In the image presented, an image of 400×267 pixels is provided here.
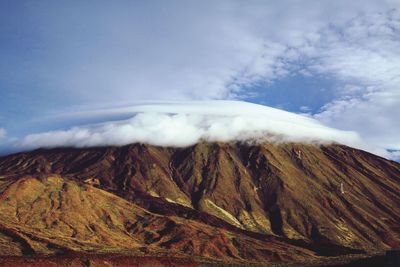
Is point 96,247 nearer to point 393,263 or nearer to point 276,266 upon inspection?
point 276,266

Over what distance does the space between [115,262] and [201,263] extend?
36.0 meters

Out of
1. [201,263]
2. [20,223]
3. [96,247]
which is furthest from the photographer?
[20,223]

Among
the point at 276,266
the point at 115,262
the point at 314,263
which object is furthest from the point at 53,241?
the point at 314,263

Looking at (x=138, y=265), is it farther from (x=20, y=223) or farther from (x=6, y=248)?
(x=20, y=223)

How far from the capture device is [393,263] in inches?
5384

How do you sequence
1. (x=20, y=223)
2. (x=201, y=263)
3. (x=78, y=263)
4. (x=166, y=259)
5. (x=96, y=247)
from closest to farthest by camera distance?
(x=78, y=263), (x=166, y=259), (x=201, y=263), (x=96, y=247), (x=20, y=223)

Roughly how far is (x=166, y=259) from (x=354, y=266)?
189ft

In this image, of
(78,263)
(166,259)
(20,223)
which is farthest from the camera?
(20,223)

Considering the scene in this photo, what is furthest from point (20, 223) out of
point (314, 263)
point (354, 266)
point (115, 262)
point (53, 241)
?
point (354, 266)

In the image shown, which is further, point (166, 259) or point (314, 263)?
point (314, 263)

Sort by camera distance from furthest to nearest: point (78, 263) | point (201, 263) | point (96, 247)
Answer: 1. point (96, 247)
2. point (201, 263)
3. point (78, 263)

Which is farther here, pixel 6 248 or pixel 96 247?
pixel 96 247

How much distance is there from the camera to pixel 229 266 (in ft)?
581

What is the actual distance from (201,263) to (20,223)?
7377 cm
